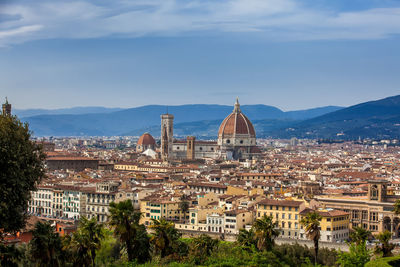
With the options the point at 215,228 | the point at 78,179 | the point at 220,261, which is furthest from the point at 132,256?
the point at 78,179

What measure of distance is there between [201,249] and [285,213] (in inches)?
496

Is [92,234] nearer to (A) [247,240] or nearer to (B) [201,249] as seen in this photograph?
(B) [201,249]

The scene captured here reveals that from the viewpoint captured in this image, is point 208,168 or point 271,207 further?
point 208,168

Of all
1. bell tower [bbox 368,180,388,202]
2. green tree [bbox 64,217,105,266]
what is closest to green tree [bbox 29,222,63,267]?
green tree [bbox 64,217,105,266]

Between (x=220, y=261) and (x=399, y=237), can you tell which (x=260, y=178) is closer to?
(x=399, y=237)

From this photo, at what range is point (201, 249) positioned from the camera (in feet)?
127

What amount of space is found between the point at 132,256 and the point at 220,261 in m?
5.61

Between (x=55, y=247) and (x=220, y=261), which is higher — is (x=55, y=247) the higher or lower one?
the higher one

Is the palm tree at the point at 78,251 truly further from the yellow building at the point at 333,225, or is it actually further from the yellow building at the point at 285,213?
the yellow building at the point at 285,213

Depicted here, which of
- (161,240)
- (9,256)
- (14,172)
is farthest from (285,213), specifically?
(9,256)

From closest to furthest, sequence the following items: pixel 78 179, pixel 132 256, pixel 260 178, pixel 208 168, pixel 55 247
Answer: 1. pixel 55 247
2. pixel 132 256
3. pixel 78 179
4. pixel 260 178
5. pixel 208 168

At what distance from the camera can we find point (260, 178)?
268 ft

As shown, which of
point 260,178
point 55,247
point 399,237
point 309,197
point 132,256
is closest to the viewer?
point 55,247

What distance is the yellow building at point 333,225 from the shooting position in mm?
47188
